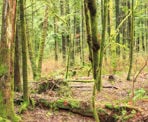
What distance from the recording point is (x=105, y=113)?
7996 mm

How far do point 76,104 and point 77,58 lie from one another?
15.3 metres

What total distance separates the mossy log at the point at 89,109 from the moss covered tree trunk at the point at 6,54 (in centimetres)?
179

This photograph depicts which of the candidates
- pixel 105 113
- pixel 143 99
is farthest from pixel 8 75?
pixel 143 99

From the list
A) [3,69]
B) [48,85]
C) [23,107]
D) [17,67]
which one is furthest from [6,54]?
[48,85]

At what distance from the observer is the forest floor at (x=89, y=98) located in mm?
7688

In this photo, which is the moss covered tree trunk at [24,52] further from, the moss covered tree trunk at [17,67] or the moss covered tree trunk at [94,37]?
the moss covered tree trunk at [94,37]

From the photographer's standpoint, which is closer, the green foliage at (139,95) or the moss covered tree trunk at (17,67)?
the moss covered tree trunk at (17,67)

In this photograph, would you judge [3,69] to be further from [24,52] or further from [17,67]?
→ [17,67]

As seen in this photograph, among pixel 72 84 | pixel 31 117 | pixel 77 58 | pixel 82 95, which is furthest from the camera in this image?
pixel 77 58

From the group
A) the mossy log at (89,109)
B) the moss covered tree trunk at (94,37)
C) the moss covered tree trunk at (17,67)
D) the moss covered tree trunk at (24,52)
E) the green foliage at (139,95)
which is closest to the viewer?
the moss covered tree trunk at (24,52)

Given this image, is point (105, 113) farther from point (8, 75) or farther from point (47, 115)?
point (8, 75)

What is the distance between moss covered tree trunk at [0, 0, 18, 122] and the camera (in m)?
6.32

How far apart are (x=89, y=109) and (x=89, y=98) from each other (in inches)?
39.9

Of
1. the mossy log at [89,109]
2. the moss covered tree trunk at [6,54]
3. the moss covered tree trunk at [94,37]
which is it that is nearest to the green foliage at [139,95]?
the mossy log at [89,109]
